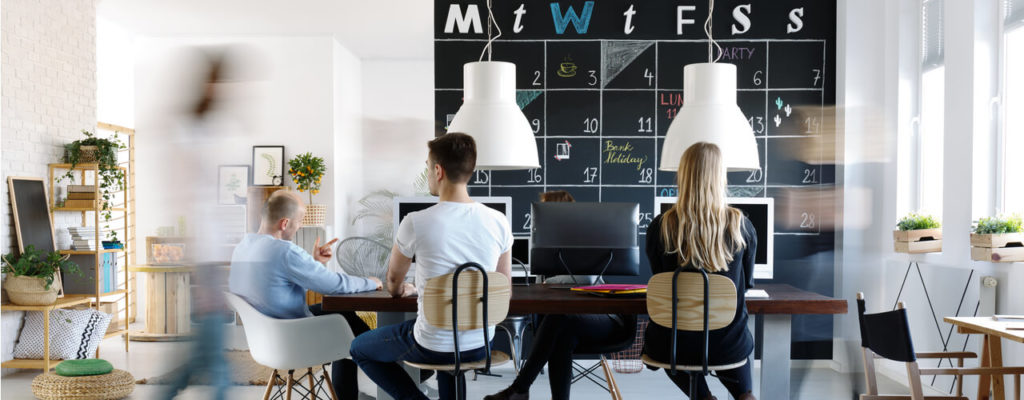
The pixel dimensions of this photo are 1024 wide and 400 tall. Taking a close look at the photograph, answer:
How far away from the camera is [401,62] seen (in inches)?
318

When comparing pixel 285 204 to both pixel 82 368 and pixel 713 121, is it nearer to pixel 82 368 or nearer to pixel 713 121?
pixel 713 121

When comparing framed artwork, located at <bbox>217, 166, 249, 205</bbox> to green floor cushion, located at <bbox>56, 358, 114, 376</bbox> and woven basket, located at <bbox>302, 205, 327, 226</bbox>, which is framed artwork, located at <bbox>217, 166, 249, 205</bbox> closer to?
green floor cushion, located at <bbox>56, 358, 114, 376</bbox>

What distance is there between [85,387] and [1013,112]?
14.4 feet

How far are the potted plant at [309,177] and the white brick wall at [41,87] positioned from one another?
1.85 meters

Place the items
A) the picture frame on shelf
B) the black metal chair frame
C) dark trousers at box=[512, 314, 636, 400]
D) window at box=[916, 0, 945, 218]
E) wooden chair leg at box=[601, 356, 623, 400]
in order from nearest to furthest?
the picture frame on shelf < the black metal chair frame < dark trousers at box=[512, 314, 636, 400] < wooden chair leg at box=[601, 356, 623, 400] < window at box=[916, 0, 945, 218]

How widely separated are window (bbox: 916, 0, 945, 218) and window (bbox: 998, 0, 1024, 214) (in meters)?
0.61

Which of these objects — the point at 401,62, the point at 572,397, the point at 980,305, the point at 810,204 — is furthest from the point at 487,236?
the point at 401,62

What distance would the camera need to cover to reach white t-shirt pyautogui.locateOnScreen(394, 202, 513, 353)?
2.26 meters

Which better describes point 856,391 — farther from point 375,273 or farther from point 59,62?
point 59,62

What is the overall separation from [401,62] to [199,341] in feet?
26.0

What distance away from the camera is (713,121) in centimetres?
314

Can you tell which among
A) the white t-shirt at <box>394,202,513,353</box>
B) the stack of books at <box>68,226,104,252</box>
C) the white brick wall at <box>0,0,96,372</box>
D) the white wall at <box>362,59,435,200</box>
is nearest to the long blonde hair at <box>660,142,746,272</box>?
the white t-shirt at <box>394,202,513,353</box>

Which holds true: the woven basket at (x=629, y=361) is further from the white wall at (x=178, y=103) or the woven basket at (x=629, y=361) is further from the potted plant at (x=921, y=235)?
the white wall at (x=178, y=103)

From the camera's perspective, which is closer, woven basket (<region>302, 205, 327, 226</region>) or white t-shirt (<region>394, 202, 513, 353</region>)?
white t-shirt (<region>394, 202, 513, 353</region>)
